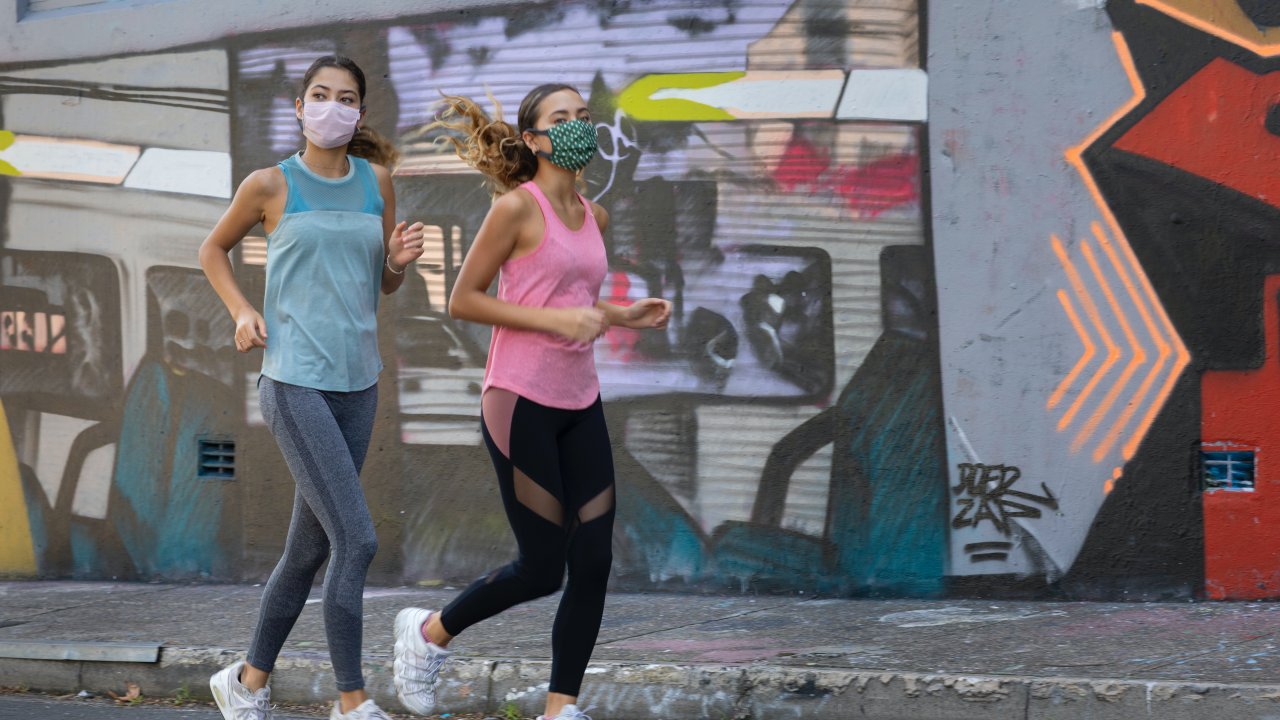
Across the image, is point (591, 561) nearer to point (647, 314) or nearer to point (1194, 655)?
point (647, 314)

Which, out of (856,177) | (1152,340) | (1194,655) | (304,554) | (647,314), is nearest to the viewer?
(647,314)

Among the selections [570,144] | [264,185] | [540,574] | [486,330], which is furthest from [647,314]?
[486,330]

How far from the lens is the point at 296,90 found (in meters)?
7.19

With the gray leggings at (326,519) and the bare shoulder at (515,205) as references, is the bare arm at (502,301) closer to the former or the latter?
the bare shoulder at (515,205)

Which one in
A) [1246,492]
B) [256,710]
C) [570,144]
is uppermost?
[570,144]

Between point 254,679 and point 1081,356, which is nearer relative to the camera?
point 254,679

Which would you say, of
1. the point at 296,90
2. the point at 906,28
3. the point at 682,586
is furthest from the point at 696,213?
the point at 296,90

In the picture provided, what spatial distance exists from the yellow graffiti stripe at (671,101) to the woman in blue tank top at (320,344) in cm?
248

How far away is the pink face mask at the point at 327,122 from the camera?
413 centimetres

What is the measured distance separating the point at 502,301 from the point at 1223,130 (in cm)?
346

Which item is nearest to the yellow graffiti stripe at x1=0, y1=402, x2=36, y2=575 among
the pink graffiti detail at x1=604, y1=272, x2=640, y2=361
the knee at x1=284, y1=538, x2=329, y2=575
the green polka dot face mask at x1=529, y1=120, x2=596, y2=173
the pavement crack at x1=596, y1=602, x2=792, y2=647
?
the pink graffiti detail at x1=604, y1=272, x2=640, y2=361

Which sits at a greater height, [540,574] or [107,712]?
[540,574]

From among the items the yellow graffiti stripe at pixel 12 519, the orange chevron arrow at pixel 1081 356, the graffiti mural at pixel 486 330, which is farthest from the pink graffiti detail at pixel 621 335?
the yellow graffiti stripe at pixel 12 519

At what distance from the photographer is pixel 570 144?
406 cm
